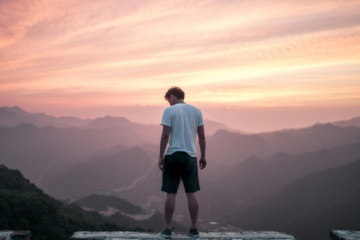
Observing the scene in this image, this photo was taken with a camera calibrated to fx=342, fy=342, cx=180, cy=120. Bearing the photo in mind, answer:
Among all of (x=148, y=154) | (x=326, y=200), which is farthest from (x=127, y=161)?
(x=326, y=200)

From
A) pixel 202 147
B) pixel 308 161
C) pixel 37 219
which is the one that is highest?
pixel 308 161

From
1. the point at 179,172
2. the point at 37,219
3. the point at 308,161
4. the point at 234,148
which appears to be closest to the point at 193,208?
the point at 179,172

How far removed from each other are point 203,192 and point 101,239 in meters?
108

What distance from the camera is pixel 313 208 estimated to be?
237 feet

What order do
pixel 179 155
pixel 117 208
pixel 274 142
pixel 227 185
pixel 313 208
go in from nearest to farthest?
pixel 179 155
pixel 313 208
pixel 117 208
pixel 227 185
pixel 274 142

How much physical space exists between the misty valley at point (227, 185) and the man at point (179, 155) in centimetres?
3027

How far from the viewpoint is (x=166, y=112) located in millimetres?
6395

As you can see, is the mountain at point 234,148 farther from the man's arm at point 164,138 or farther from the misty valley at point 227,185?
the man's arm at point 164,138

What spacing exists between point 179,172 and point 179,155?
1.22ft

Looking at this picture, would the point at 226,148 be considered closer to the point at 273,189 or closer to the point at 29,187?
the point at 273,189

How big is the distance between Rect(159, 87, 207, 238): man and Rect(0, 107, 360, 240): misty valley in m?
30.3

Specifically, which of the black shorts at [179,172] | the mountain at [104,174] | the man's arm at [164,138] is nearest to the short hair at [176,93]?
the man's arm at [164,138]

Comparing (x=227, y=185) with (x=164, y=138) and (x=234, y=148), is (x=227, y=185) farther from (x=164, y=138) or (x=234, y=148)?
(x=164, y=138)

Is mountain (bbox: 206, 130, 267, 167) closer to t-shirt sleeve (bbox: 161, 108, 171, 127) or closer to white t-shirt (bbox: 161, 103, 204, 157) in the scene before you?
white t-shirt (bbox: 161, 103, 204, 157)
